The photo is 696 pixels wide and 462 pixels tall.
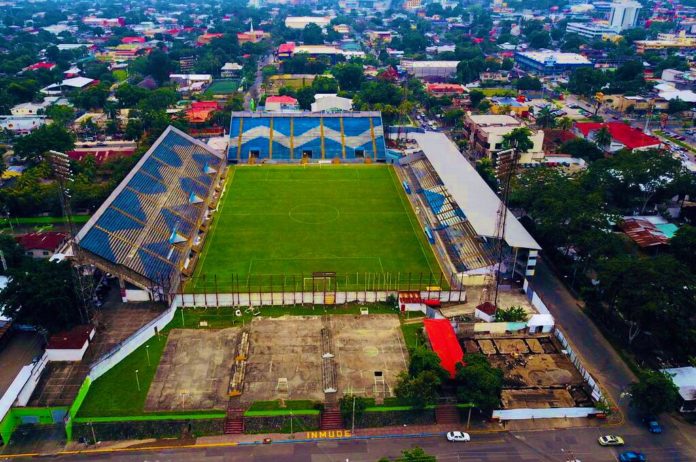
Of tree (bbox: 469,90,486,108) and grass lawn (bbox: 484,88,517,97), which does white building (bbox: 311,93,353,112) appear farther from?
grass lawn (bbox: 484,88,517,97)

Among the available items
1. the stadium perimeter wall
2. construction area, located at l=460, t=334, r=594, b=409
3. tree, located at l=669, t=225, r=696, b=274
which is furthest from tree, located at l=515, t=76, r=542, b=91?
construction area, located at l=460, t=334, r=594, b=409

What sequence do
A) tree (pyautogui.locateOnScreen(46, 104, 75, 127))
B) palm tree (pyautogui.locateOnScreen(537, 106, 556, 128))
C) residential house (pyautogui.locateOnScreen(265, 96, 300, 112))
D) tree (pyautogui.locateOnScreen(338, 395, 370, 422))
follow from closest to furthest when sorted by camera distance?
tree (pyautogui.locateOnScreen(338, 395, 370, 422)), tree (pyautogui.locateOnScreen(46, 104, 75, 127)), palm tree (pyautogui.locateOnScreen(537, 106, 556, 128)), residential house (pyautogui.locateOnScreen(265, 96, 300, 112))

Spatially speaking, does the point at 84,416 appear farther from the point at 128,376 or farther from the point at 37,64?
the point at 37,64

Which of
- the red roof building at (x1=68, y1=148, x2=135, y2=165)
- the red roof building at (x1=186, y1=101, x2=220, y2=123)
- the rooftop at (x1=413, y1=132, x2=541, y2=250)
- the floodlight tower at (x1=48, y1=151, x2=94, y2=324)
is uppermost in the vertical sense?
the floodlight tower at (x1=48, y1=151, x2=94, y2=324)

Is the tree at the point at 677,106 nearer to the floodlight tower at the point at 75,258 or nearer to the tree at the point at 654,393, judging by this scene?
the tree at the point at 654,393

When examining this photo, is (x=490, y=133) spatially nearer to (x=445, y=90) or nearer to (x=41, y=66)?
(x=445, y=90)

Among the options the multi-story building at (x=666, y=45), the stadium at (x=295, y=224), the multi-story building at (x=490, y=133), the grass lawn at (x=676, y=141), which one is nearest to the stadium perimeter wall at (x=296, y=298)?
the stadium at (x=295, y=224)
